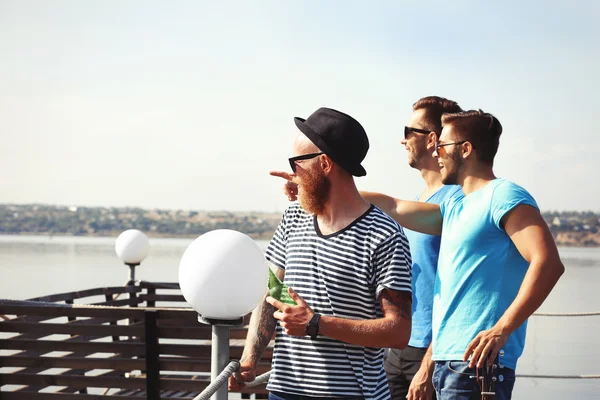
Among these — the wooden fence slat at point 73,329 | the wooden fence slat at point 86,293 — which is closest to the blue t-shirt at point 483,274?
the wooden fence slat at point 73,329

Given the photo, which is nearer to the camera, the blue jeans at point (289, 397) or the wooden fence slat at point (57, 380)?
the blue jeans at point (289, 397)

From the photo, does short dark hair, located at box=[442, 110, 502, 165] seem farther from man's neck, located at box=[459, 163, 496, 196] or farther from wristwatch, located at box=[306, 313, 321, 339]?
wristwatch, located at box=[306, 313, 321, 339]

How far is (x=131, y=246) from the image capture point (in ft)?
31.7

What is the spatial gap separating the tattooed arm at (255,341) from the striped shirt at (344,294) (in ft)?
0.24

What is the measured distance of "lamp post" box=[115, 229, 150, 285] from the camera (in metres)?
9.64

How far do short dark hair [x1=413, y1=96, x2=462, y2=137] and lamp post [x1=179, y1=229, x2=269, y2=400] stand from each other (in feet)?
5.19

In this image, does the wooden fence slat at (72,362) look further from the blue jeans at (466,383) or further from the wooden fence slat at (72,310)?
the blue jeans at (466,383)

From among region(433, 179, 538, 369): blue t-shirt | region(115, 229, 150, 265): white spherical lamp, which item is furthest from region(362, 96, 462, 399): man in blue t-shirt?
region(115, 229, 150, 265): white spherical lamp

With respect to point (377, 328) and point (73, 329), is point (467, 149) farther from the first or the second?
point (73, 329)

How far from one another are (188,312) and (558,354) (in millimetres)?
9324

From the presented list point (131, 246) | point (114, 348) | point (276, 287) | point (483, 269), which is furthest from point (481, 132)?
point (131, 246)

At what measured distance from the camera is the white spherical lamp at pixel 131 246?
9.63 m

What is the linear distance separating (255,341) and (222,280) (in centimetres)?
44

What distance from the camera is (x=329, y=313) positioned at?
2408 millimetres
